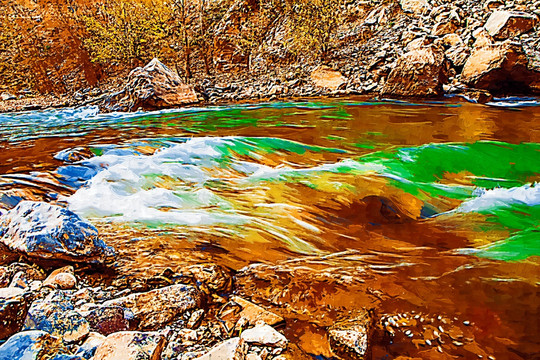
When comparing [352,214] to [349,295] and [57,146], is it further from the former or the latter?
[57,146]

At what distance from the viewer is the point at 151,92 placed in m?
9.79

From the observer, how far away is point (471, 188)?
3.43m

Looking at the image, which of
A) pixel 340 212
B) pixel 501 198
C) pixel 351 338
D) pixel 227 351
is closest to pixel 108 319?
pixel 227 351

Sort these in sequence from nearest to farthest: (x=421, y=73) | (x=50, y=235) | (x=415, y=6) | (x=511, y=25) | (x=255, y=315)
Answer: (x=255, y=315)
(x=50, y=235)
(x=421, y=73)
(x=511, y=25)
(x=415, y=6)

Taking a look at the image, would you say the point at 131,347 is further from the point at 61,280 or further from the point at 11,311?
the point at 61,280

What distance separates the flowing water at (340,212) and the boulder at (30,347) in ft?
2.39

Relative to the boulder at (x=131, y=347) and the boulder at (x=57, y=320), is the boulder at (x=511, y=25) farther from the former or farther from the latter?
the boulder at (x=57, y=320)

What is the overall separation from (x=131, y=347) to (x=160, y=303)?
1.28ft

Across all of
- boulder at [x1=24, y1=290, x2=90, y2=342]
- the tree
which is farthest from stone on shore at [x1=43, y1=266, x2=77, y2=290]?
the tree

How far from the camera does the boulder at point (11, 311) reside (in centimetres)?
153

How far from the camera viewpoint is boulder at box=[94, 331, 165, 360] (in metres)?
1.30

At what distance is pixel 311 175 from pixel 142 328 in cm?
252

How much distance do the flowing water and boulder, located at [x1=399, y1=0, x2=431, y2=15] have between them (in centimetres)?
797

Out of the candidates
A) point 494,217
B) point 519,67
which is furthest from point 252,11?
point 494,217
